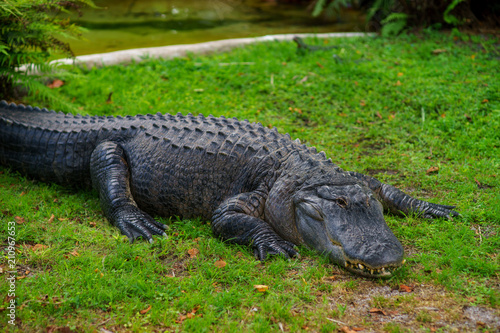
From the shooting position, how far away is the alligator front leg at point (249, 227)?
12.4ft

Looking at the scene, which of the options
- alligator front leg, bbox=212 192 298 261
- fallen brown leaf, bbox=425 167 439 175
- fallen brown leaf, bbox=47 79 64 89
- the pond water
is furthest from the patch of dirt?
the pond water

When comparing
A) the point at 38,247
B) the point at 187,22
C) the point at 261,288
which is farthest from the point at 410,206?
the point at 187,22

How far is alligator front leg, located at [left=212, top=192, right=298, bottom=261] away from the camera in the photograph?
12.4 ft

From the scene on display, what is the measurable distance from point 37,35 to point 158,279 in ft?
13.4

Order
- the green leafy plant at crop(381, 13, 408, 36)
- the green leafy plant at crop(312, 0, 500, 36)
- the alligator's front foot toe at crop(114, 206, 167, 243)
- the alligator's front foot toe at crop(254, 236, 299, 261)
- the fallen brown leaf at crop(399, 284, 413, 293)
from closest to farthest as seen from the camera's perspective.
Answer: the fallen brown leaf at crop(399, 284, 413, 293)
the alligator's front foot toe at crop(254, 236, 299, 261)
the alligator's front foot toe at crop(114, 206, 167, 243)
the green leafy plant at crop(312, 0, 500, 36)
the green leafy plant at crop(381, 13, 408, 36)

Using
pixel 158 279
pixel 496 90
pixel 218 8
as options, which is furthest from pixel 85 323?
pixel 218 8

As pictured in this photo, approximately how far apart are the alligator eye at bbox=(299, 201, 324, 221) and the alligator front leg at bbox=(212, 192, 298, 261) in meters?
0.34

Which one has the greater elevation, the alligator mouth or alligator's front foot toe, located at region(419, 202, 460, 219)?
alligator's front foot toe, located at region(419, 202, 460, 219)

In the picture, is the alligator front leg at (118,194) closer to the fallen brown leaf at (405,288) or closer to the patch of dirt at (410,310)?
the patch of dirt at (410,310)

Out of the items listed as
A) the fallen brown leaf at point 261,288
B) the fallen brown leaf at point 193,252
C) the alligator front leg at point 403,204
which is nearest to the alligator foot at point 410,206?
the alligator front leg at point 403,204

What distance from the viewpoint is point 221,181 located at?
4324mm

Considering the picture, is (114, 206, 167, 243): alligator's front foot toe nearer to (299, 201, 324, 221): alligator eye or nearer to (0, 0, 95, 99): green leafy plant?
(299, 201, 324, 221): alligator eye

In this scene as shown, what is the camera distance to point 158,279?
3461 millimetres

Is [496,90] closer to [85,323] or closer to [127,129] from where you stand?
[127,129]
